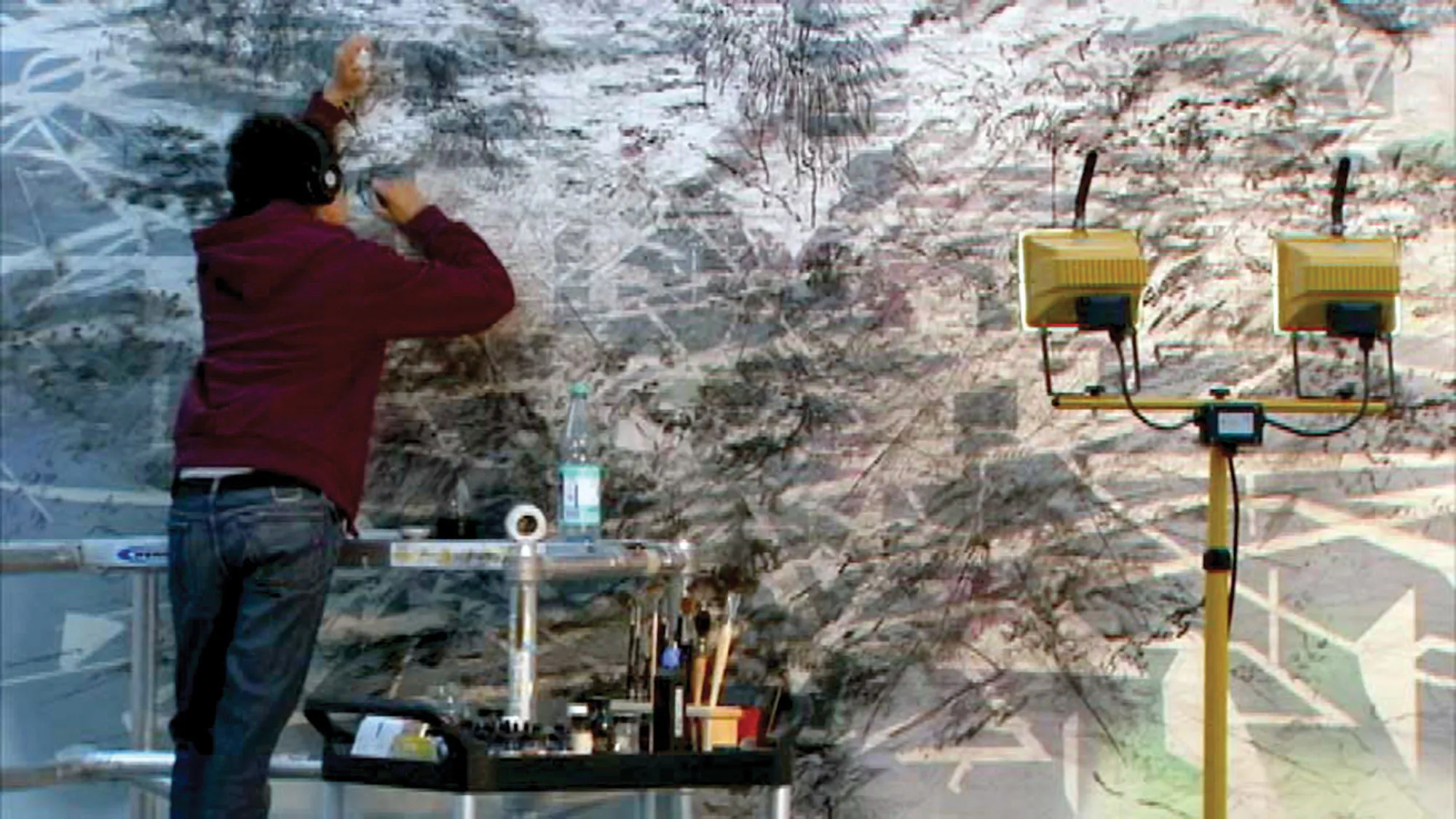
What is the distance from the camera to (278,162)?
3811 millimetres

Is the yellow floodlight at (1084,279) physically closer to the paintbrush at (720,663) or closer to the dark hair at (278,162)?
the paintbrush at (720,663)

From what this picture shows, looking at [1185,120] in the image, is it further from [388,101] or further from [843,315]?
[388,101]

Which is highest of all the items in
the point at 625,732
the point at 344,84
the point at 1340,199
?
the point at 344,84

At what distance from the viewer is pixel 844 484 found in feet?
13.9

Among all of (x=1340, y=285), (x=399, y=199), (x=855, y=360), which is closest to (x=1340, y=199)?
(x=1340, y=285)

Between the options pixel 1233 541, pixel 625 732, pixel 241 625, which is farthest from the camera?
pixel 1233 541

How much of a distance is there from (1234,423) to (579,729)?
126 centimetres

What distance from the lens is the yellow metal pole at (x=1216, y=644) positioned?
153 inches

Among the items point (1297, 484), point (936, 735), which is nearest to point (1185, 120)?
point (1297, 484)

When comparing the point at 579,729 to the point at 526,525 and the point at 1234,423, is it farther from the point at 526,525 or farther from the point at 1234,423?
the point at 1234,423

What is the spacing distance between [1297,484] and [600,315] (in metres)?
1.37

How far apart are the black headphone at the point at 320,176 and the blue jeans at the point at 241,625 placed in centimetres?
54

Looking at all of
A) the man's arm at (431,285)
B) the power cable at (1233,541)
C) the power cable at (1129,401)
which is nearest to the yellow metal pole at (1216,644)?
the power cable at (1233,541)

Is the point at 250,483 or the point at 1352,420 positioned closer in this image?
the point at 250,483
